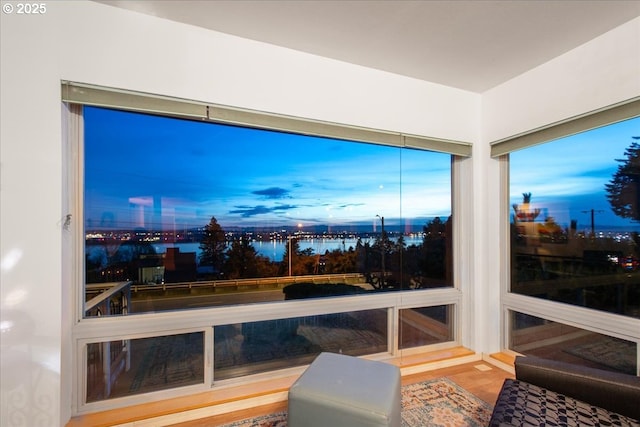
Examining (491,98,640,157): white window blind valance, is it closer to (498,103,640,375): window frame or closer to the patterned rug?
(498,103,640,375): window frame

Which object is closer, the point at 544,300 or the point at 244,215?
the point at 244,215

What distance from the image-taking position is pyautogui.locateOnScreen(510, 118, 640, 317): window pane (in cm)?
215

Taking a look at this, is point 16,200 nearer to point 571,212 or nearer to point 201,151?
point 201,151

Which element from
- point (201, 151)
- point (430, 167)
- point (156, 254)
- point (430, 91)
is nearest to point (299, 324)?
point (156, 254)

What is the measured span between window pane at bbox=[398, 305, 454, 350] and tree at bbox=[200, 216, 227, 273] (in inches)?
68.2

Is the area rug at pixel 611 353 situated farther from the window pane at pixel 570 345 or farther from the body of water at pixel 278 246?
the body of water at pixel 278 246

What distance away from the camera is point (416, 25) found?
6.77 feet

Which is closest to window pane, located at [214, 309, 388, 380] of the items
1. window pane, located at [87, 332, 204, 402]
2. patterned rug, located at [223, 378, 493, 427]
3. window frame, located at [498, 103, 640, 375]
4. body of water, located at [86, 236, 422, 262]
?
window pane, located at [87, 332, 204, 402]

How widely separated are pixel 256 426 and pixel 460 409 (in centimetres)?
146

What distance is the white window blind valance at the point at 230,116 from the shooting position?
1.87 m

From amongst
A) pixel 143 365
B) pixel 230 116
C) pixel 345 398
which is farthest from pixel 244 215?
pixel 345 398

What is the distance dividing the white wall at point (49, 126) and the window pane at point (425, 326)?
8.07 ft

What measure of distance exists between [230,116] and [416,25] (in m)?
1.43

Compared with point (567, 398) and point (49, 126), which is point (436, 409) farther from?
point (49, 126)
